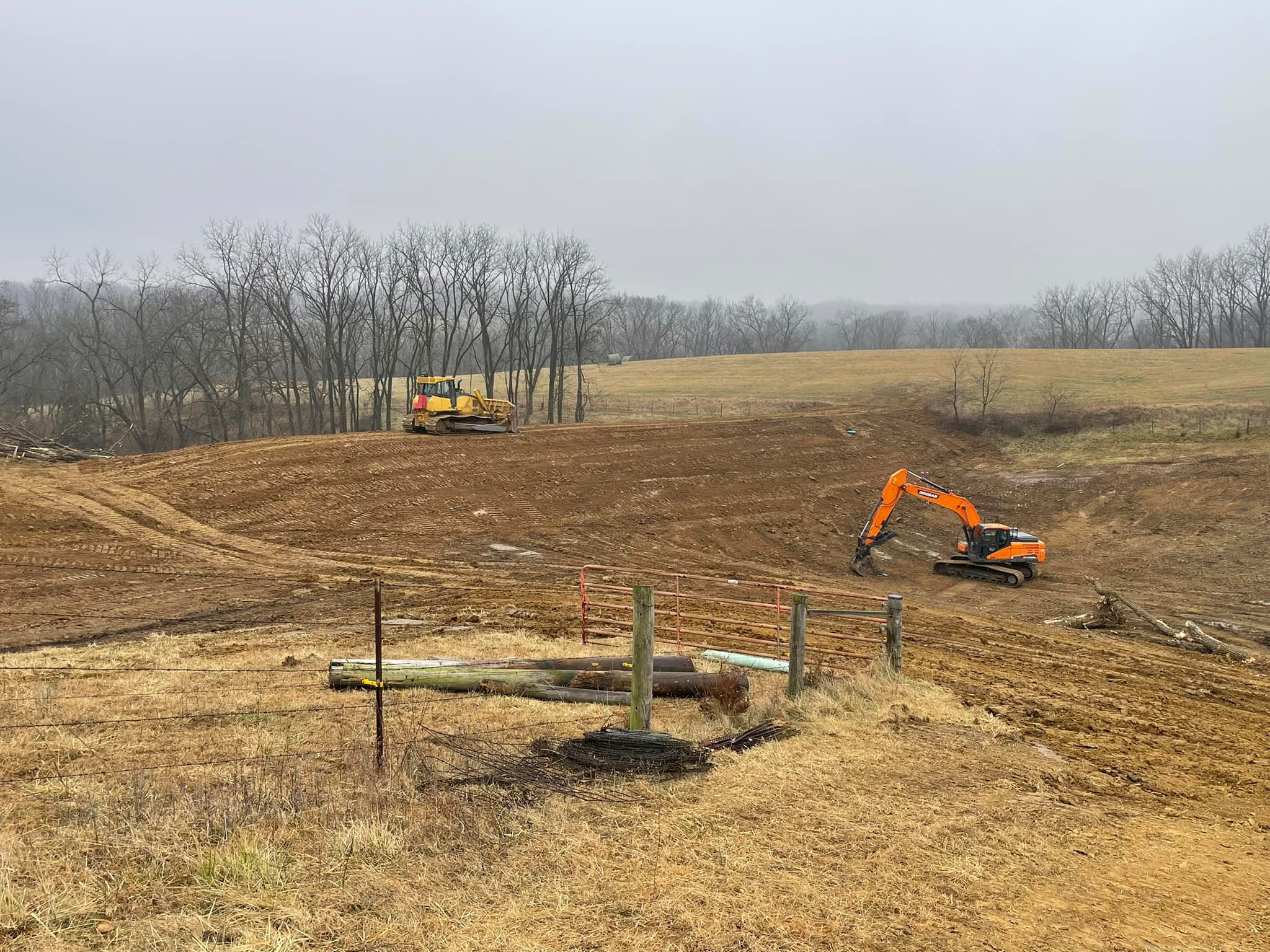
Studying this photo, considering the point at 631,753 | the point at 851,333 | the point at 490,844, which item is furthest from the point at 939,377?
the point at 851,333

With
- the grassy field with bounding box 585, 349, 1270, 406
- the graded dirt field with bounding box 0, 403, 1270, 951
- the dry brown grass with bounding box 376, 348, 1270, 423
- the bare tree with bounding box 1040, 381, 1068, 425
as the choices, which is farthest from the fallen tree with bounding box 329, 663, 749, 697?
the grassy field with bounding box 585, 349, 1270, 406

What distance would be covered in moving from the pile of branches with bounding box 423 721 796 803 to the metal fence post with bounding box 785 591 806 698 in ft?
7.02

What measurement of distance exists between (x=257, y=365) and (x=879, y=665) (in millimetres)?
55157

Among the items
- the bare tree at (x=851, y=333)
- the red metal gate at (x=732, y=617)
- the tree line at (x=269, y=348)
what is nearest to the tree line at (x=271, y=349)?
the tree line at (x=269, y=348)

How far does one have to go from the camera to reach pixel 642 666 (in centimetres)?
846

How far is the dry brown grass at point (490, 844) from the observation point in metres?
5.08

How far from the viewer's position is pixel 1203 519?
100ft

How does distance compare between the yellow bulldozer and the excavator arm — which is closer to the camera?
the excavator arm

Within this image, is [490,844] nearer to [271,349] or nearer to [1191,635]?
[1191,635]

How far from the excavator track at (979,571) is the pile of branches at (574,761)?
19.8 m

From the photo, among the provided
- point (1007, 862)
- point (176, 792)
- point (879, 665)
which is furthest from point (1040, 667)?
point (176, 792)

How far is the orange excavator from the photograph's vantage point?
26.2 metres

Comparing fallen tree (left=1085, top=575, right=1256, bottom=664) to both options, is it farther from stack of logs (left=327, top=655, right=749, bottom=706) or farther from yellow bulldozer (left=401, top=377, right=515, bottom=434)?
yellow bulldozer (left=401, top=377, right=515, bottom=434)

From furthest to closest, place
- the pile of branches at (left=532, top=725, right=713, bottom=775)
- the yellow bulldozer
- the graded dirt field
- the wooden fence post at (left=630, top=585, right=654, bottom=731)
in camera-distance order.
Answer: the yellow bulldozer → the wooden fence post at (left=630, top=585, right=654, bottom=731) → the pile of branches at (left=532, top=725, right=713, bottom=775) → the graded dirt field
